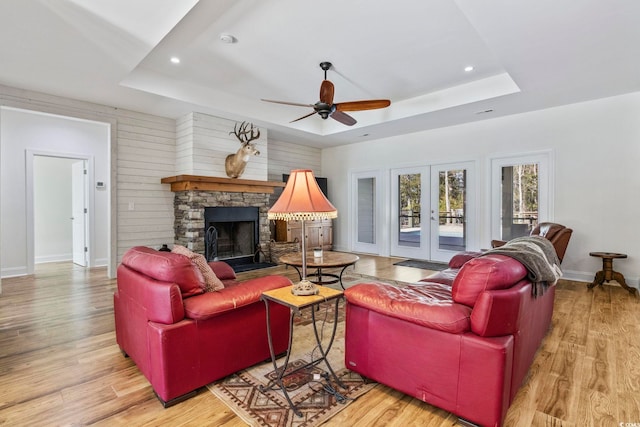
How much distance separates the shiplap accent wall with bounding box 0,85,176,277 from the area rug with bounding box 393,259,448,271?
174 inches

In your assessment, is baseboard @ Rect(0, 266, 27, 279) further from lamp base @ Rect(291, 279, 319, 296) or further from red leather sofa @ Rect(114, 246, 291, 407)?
lamp base @ Rect(291, 279, 319, 296)

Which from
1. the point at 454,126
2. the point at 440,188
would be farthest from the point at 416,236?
the point at 454,126

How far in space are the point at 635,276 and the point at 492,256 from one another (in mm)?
4418

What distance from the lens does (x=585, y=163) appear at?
4770mm

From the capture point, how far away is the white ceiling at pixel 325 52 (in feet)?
8.86

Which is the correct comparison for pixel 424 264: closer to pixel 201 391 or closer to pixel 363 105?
pixel 363 105

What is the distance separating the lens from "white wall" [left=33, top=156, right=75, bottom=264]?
21.0ft

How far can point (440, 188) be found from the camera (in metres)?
6.32

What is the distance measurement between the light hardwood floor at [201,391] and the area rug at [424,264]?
2.34m

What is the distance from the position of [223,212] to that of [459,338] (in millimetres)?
4872

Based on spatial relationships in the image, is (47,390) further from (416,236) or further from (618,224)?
(618,224)

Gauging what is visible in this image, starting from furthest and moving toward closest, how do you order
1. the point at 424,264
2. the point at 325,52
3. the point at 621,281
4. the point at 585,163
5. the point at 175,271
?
the point at 424,264
the point at 585,163
the point at 621,281
the point at 325,52
the point at 175,271

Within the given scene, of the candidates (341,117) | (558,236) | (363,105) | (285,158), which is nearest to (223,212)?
(285,158)

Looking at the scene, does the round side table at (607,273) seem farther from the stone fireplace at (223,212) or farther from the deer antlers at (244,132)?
the deer antlers at (244,132)
